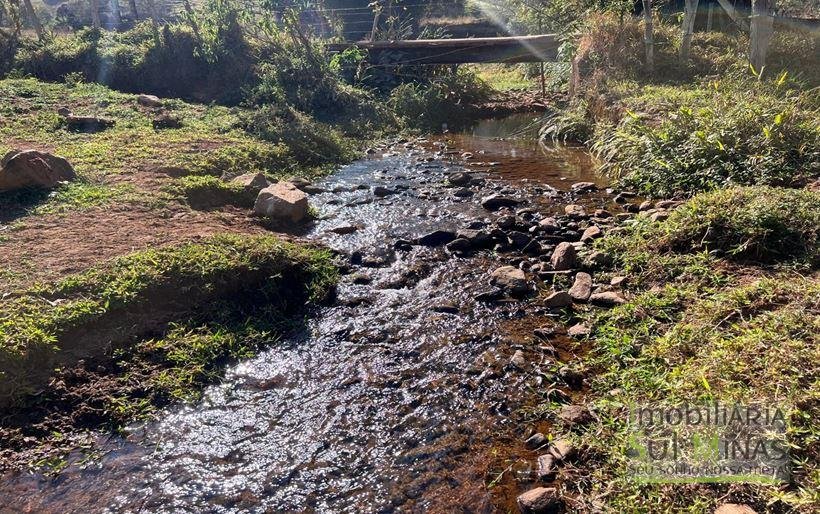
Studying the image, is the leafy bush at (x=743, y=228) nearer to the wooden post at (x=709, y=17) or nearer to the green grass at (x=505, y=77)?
the wooden post at (x=709, y=17)

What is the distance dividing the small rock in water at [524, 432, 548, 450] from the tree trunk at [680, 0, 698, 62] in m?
11.5

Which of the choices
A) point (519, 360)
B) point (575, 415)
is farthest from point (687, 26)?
point (575, 415)

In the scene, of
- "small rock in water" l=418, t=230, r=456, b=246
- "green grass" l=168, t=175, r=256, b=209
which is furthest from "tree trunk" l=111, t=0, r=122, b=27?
"small rock in water" l=418, t=230, r=456, b=246

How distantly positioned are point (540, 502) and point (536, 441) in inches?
24.1

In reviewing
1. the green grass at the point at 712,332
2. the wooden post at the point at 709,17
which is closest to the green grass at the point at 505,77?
the wooden post at the point at 709,17

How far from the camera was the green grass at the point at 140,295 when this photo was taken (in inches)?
185

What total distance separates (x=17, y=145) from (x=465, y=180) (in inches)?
295

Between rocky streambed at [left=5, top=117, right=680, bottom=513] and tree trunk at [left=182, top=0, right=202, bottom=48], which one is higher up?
tree trunk at [left=182, top=0, right=202, bottom=48]

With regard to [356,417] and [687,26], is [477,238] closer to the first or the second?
[356,417]

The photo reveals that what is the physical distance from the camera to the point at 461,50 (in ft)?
55.1

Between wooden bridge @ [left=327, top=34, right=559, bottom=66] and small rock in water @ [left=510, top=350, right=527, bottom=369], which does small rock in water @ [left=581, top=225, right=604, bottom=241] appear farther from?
wooden bridge @ [left=327, top=34, right=559, bottom=66]

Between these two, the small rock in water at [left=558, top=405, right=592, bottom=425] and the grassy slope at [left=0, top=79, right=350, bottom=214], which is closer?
the small rock in water at [left=558, top=405, right=592, bottom=425]

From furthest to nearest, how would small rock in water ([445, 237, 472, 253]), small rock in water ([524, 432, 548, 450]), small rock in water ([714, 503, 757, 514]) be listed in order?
small rock in water ([445, 237, 472, 253]), small rock in water ([524, 432, 548, 450]), small rock in water ([714, 503, 757, 514])

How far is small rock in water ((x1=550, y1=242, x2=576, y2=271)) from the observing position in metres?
6.34
